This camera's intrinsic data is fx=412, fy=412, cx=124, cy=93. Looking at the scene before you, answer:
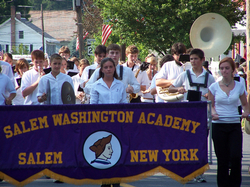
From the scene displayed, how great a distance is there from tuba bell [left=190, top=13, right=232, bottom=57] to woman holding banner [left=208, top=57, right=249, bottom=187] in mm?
5192

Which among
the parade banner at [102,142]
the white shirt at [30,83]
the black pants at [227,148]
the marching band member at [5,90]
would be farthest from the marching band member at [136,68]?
the parade banner at [102,142]

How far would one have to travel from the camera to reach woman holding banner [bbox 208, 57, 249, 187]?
18.1 feet

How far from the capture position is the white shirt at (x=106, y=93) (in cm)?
555

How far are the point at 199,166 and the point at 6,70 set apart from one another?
5.22m

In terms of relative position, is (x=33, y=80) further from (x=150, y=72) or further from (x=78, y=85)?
(x=150, y=72)

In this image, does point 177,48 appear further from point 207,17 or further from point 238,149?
point 207,17

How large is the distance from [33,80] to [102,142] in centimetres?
276

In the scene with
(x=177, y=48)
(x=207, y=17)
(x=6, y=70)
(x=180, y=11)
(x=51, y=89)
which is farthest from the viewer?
(x=180, y=11)

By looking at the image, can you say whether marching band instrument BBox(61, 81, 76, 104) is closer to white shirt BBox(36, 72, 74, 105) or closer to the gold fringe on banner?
white shirt BBox(36, 72, 74, 105)

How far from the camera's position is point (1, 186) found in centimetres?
654

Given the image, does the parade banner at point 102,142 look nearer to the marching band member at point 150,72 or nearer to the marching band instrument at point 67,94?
the marching band instrument at point 67,94

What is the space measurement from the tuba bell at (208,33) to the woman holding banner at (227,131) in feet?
17.0

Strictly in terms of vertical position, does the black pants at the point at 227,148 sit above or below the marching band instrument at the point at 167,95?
below

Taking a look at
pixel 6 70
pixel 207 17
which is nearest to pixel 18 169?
pixel 6 70
